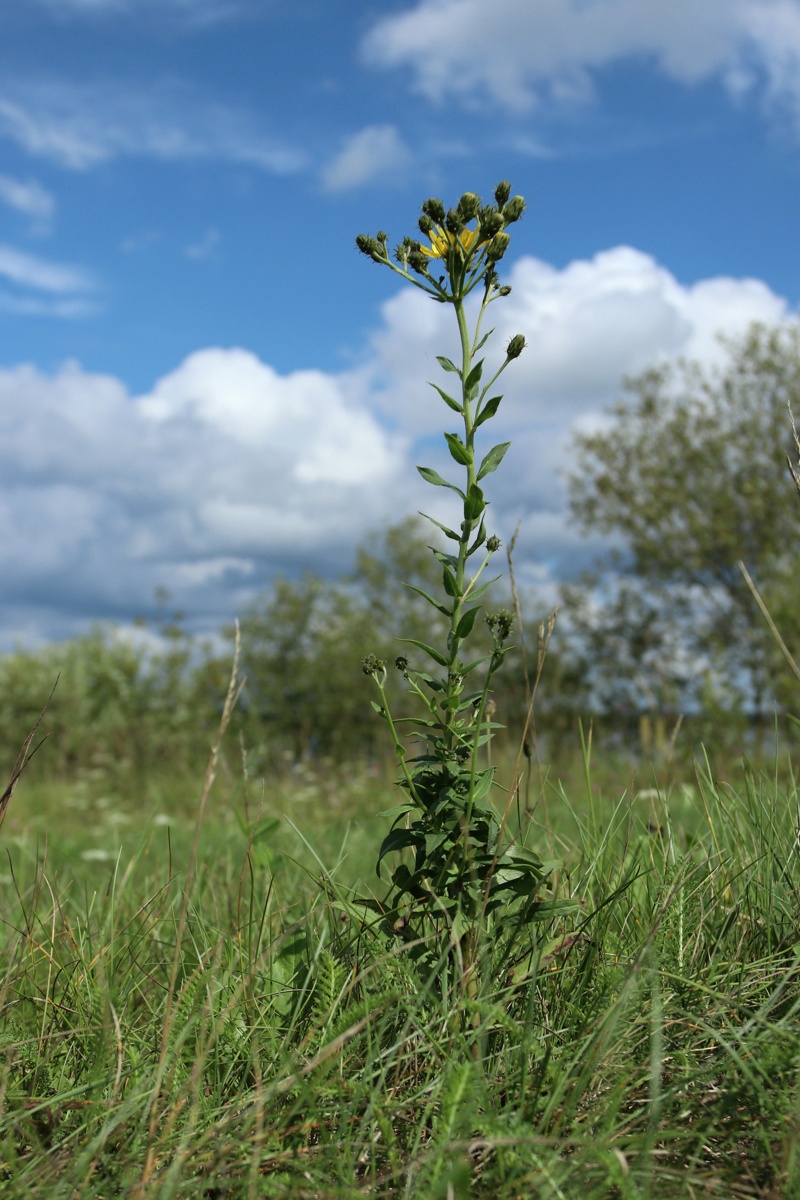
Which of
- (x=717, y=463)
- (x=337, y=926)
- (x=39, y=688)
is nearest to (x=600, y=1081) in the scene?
(x=337, y=926)

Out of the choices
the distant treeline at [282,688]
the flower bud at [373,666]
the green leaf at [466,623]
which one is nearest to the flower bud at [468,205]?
the green leaf at [466,623]

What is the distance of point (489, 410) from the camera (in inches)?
68.8

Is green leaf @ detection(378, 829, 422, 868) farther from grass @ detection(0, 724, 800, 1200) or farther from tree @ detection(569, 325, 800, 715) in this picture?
tree @ detection(569, 325, 800, 715)

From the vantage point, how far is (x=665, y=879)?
203cm

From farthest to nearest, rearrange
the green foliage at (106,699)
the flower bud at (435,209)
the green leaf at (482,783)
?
the green foliage at (106,699)
the flower bud at (435,209)
the green leaf at (482,783)

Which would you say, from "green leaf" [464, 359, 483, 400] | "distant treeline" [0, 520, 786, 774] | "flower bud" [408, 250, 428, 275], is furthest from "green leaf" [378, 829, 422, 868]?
"distant treeline" [0, 520, 786, 774]

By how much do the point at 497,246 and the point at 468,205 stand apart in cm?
9

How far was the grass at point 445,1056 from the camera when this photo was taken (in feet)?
4.33

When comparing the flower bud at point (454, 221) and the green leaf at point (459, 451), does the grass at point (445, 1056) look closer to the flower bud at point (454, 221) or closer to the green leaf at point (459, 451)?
the green leaf at point (459, 451)

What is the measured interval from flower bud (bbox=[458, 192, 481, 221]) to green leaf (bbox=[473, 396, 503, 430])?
35 cm

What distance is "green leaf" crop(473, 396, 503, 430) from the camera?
5.72 feet

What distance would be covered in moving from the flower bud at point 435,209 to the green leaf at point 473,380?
11.7 inches

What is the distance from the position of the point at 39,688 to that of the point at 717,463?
1169cm

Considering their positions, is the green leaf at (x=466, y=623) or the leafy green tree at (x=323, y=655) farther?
the leafy green tree at (x=323, y=655)
